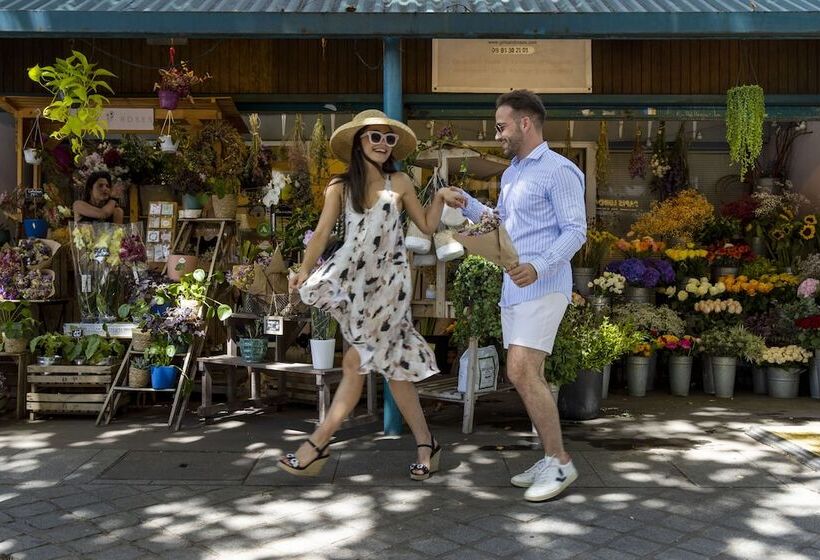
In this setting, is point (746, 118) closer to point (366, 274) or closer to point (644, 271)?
point (644, 271)

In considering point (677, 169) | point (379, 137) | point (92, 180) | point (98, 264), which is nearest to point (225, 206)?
point (98, 264)

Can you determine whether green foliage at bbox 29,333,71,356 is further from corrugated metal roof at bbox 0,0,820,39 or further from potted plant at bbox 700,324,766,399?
potted plant at bbox 700,324,766,399

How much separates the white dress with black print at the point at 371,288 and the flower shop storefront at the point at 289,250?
800mm

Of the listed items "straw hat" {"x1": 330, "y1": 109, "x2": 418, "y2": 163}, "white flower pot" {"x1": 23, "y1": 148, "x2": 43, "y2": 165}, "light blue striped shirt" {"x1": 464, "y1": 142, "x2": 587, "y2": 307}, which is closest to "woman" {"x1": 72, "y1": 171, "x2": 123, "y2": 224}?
"white flower pot" {"x1": 23, "y1": 148, "x2": 43, "y2": 165}

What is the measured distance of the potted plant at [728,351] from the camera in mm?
7539

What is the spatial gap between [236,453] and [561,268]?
242cm

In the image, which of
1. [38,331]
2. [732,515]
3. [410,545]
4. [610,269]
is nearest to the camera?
[410,545]

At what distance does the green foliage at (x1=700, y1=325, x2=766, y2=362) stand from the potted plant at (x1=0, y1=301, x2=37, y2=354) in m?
5.71

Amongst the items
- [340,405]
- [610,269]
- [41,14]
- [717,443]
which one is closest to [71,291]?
[41,14]

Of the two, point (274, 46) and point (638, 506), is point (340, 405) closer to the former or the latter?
point (638, 506)

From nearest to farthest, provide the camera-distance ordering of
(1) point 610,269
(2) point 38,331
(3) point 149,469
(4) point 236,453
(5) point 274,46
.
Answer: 1. (3) point 149,469
2. (4) point 236,453
3. (2) point 38,331
4. (5) point 274,46
5. (1) point 610,269

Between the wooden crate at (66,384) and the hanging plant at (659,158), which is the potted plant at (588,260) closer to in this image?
the hanging plant at (659,158)

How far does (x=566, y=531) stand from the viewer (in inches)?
152

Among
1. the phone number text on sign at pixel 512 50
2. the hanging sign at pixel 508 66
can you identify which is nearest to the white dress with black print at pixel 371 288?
the hanging sign at pixel 508 66
